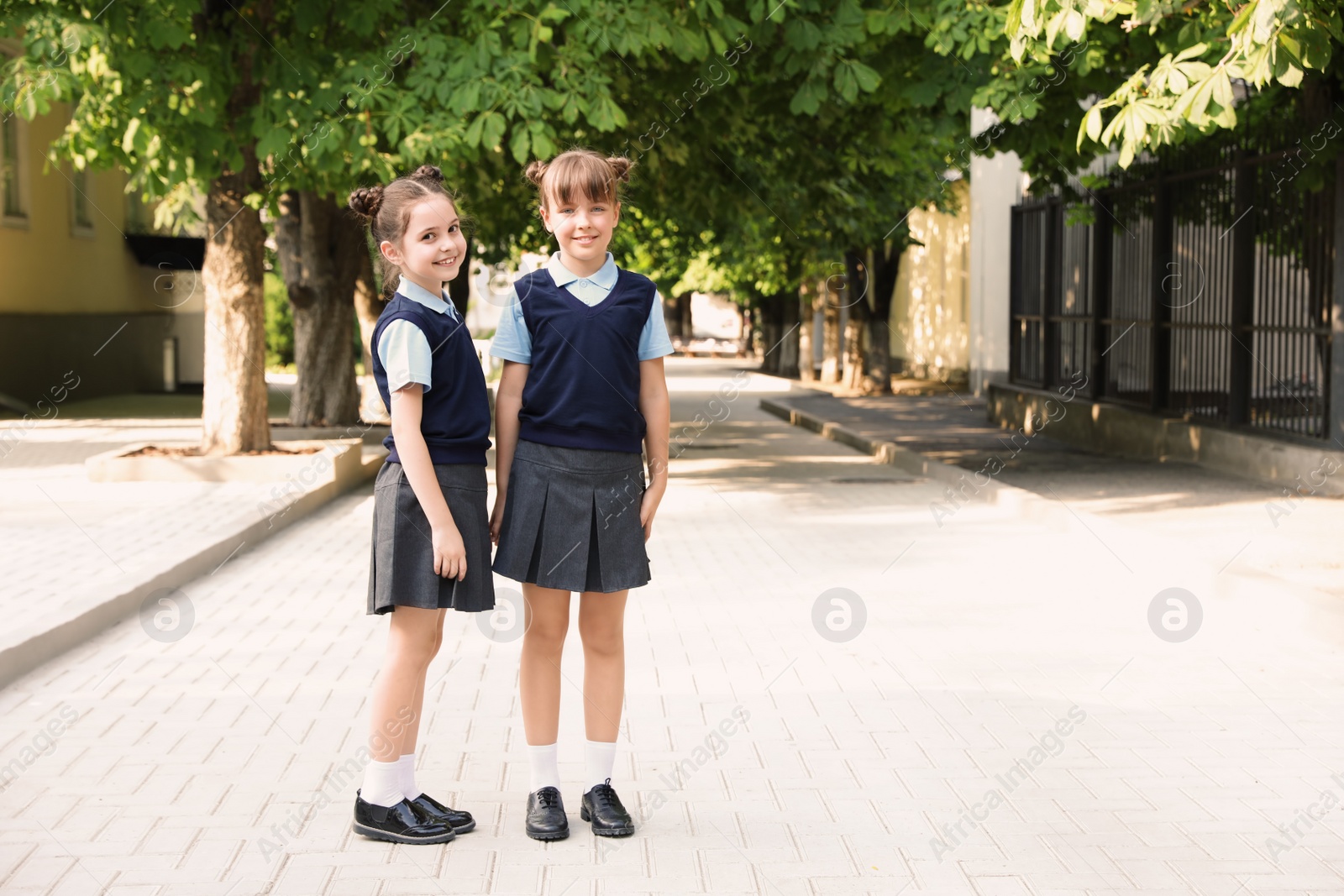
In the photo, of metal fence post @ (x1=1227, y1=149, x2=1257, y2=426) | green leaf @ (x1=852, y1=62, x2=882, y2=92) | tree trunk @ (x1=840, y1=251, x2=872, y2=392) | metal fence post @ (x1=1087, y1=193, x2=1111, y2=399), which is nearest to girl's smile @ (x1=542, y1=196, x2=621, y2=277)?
green leaf @ (x1=852, y1=62, x2=882, y2=92)

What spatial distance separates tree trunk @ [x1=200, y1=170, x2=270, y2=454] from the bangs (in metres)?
10.2

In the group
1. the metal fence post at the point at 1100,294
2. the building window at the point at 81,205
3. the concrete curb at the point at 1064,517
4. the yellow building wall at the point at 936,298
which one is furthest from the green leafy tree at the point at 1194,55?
the yellow building wall at the point at 936,298

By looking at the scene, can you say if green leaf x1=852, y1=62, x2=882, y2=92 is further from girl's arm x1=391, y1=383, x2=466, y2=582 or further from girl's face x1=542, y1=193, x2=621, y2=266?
girl's arm x1=391, y1=383, x2=466, y2=582

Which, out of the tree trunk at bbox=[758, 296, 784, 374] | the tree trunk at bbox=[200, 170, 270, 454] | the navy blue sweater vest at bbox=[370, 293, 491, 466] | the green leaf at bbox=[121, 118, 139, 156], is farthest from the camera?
the tree trunk at bbox=[758, 296, 784, 374]

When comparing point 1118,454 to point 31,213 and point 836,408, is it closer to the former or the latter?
point 836,408

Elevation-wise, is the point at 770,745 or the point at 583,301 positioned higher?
the point at 583,301

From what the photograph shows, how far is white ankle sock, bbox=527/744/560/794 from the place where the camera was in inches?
165

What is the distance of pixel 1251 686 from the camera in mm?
5996

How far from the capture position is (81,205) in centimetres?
2641

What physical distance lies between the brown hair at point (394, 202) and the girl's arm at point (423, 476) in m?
0.40

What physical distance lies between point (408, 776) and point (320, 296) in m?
14.6

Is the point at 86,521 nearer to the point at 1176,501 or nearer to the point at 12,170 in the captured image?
the point at 1176,501

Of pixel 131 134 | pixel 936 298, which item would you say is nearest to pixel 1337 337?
pixel 131 134

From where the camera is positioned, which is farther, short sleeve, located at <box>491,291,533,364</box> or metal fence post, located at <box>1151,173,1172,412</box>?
metal fence post, located at <box>1151,173,1172,412</box>
